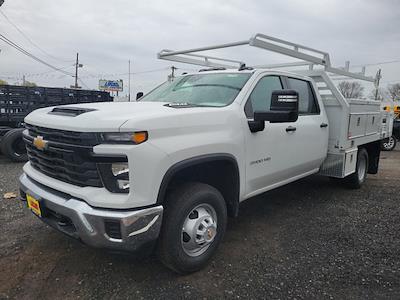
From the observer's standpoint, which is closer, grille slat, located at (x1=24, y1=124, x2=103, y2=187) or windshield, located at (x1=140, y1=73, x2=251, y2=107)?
grille slat, located at (x1=24, y1=124, x2=103, y2=187)

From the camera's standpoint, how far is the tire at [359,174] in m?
5.77

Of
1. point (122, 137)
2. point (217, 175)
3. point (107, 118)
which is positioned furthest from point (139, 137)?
point (217, 175)

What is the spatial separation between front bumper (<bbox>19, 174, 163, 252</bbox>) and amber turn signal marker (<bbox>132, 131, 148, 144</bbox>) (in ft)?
1.64

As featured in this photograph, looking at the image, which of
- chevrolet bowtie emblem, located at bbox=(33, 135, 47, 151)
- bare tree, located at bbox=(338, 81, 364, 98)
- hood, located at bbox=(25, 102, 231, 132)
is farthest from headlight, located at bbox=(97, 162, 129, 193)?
bare tree, located at bbox=(338, 81, 364, 98)

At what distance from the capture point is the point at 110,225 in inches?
91.4

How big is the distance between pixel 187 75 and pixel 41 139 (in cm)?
215

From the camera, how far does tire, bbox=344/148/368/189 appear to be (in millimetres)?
5770

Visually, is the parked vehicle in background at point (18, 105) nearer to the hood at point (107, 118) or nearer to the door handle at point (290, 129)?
the hood at point (107, 118)

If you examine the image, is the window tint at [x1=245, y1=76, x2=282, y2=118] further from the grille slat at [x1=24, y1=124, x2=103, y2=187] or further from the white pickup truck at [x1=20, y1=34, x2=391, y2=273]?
the grille slat at [x1=24, y1=124, x2=103, y2=187]

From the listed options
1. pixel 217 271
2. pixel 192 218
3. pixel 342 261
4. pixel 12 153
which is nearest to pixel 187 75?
pixel 192 218

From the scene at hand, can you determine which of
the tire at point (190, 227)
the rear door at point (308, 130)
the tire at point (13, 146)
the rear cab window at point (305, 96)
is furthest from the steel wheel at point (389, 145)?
the tire at point (13, 146)

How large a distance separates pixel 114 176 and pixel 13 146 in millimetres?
6571

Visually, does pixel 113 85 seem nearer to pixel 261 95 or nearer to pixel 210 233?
pixel 261 95

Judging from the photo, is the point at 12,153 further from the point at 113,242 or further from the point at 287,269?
the point at 287,269
